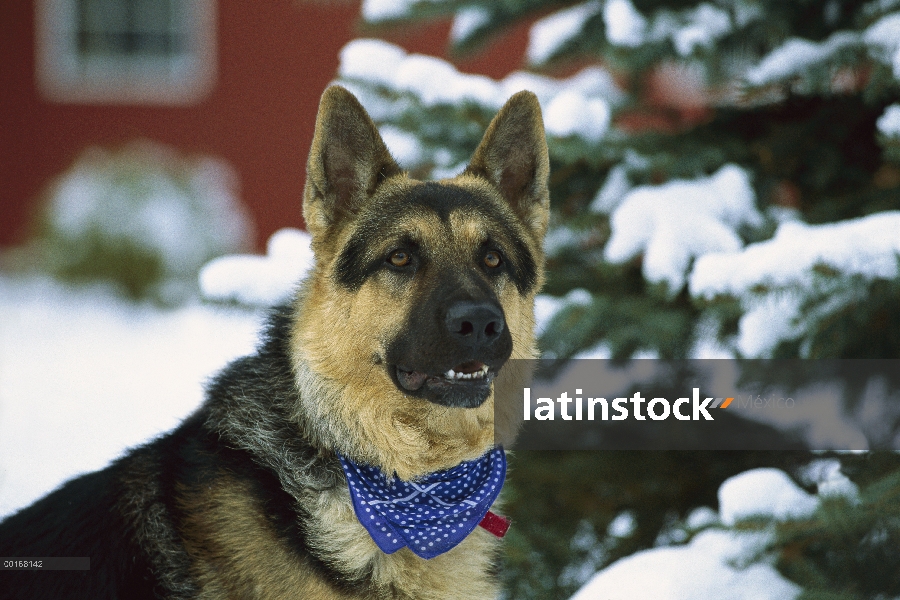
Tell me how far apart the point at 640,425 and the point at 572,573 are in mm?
860

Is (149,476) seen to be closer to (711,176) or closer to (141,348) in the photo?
(711,176)

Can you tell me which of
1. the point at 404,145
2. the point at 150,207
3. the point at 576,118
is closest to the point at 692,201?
the point at 576,118

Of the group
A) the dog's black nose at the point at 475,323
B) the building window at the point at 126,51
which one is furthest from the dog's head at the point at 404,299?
the building window at the point at 126,51

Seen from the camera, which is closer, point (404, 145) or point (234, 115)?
point (404, 145)

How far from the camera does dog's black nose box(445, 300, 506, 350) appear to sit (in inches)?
105

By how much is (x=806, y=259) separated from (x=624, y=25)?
148 cm

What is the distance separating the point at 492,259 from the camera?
310 cm

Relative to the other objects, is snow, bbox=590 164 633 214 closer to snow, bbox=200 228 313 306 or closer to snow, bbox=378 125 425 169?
snow, bbox=378 125 425 169

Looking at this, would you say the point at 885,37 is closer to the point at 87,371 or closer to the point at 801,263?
the point at 801,263

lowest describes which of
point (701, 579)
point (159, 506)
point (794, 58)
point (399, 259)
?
point (701, 579)

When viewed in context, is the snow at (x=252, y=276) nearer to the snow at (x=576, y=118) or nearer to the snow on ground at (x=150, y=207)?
the snow at (x=576, y=118)

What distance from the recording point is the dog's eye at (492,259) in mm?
3086

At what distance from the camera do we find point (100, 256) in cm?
948

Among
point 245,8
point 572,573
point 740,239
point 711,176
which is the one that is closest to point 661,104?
point 711,176
